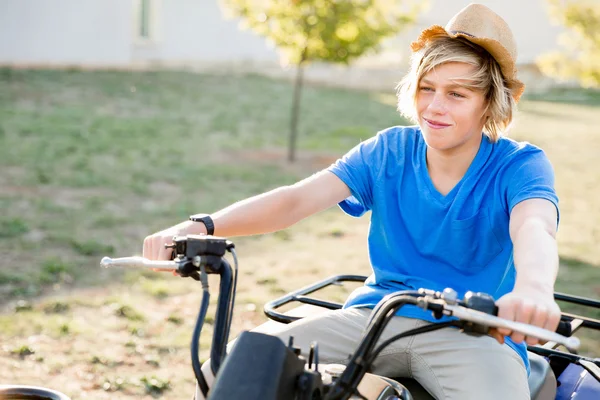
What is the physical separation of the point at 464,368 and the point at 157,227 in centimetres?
→ 590

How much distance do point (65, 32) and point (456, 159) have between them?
55.2ft

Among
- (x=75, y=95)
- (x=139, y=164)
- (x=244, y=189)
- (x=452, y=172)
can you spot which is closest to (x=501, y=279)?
(x=452, y=172)

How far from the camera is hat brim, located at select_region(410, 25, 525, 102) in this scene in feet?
8.24

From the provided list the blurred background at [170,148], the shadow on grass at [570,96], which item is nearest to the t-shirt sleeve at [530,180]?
the blurred background at [170,148]

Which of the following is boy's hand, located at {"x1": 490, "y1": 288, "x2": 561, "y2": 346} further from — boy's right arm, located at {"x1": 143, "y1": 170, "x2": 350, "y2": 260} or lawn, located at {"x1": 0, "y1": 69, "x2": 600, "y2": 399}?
lawn, located at {"x1": 0, "y1": 69, "x2": 600, "y2": 399}

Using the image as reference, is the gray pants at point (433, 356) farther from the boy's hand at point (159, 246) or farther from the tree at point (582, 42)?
the tree at point (582, 42)

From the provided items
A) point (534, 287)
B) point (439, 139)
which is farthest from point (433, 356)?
point (439, 139)

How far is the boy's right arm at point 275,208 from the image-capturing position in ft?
8.17

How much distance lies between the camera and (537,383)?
2.51 m

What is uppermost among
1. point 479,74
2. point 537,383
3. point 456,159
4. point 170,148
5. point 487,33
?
point 487,33

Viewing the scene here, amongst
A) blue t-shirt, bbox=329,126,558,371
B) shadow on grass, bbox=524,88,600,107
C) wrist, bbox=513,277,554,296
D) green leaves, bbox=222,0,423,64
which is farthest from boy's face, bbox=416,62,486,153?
shadow on grass, bbox=524,88,600,107

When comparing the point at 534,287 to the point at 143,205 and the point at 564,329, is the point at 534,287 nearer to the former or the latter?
the point at 564,329

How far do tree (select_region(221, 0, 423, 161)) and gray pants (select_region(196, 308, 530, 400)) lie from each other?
8.90 metres

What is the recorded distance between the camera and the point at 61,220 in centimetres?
781
